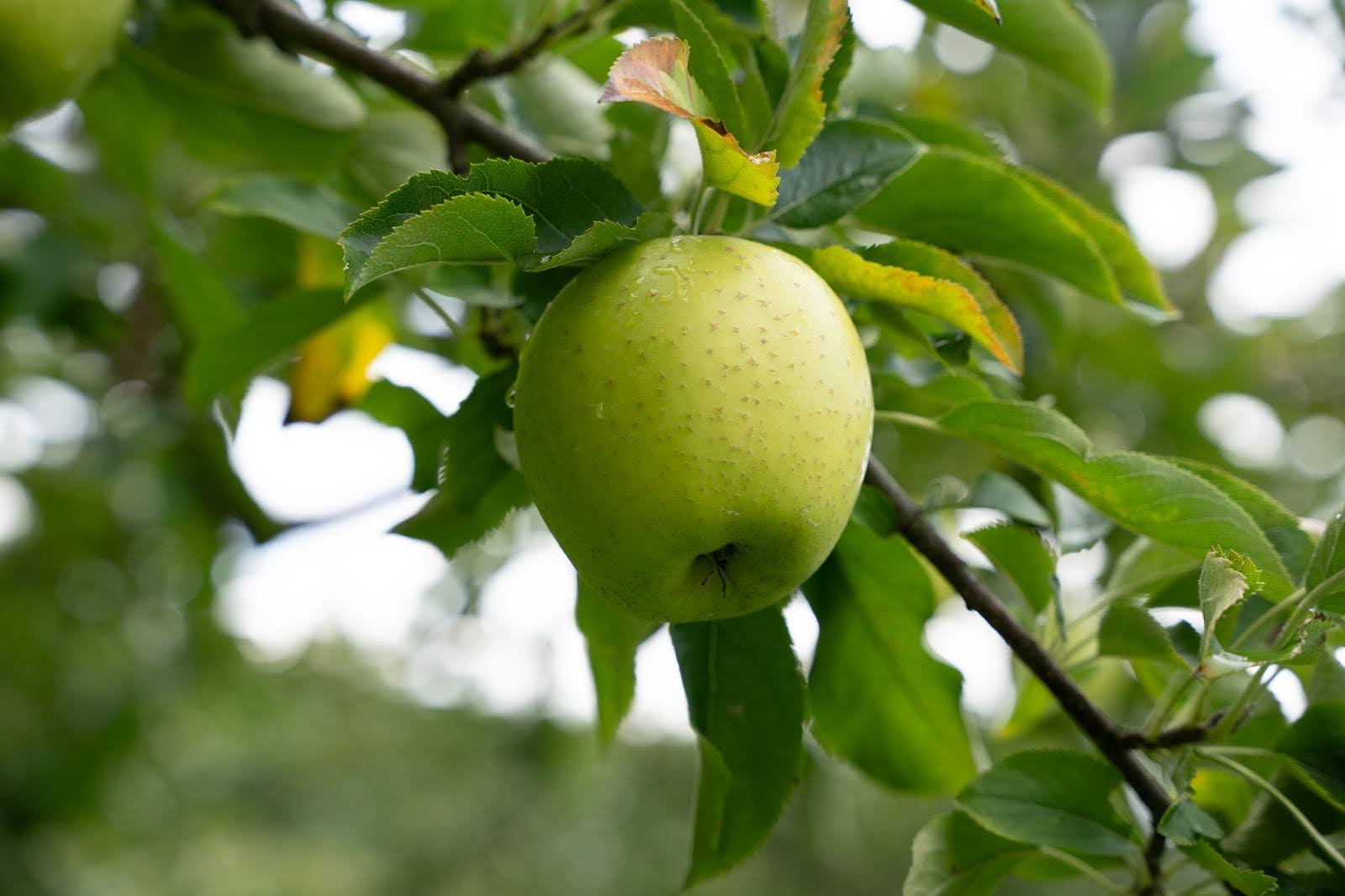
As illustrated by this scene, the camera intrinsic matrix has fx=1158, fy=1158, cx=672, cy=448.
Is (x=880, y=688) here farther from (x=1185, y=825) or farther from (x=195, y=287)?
(x=195, y=287)

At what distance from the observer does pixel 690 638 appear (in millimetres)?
828

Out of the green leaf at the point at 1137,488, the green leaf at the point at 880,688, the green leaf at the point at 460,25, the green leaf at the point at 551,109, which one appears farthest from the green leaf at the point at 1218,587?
the green leaf at the point at 460,25

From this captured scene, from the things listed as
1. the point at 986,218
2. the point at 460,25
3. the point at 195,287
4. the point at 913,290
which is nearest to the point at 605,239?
the point at 913,290

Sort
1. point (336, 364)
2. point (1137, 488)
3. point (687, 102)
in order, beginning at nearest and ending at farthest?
point (687, 102)
point (1137, 488)
point (336, 364)

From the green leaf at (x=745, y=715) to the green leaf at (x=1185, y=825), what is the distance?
0.25m

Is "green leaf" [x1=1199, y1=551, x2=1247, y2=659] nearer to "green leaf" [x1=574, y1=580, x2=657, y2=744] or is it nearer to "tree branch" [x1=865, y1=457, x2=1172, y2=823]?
"tree branch" [x1=865, y1=457, x2=1172, y2=823]

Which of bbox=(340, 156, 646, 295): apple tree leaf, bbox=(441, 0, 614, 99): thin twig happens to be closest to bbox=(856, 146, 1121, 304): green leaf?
bbox=(340, 156, 646, 295): apple tree leaf

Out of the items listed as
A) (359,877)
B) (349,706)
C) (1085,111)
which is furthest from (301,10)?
(349,706)

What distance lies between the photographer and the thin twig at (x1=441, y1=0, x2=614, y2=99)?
98 cm

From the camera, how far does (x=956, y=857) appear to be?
787 mm

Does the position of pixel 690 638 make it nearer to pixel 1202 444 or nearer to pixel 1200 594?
pixel 1200 594

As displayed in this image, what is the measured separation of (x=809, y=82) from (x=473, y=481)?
1.18 feet

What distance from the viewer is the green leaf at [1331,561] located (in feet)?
2.19

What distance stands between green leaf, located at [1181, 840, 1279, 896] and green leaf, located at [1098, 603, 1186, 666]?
136 millimetres
